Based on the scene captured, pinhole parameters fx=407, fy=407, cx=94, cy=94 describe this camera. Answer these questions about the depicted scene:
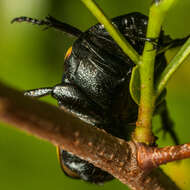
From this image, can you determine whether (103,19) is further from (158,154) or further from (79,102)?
(79,102)

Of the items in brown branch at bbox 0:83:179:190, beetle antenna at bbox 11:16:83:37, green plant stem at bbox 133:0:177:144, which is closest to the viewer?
brown branch at bbox 0:83:179:190

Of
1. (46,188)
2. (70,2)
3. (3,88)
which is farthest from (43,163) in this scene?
(3,88)

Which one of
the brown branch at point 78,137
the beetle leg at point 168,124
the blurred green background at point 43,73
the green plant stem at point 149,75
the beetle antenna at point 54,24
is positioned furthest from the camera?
the blurred green background at point 43,73

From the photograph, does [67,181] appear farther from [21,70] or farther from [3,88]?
[3,88]

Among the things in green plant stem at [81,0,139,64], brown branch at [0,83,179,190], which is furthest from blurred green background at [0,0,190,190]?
green plant stem at [81,0,139,64]

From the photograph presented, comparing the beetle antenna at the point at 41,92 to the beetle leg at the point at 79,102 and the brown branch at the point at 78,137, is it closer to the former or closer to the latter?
the beetle leg at the point at 79,102

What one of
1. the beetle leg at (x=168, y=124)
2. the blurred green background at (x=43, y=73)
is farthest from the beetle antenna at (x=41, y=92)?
→ the beetle leg at (x=168, y=124)

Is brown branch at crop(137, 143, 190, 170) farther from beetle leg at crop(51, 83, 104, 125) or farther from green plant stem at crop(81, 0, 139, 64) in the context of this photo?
beetle leg at crop(51, 83, 104, 125)
